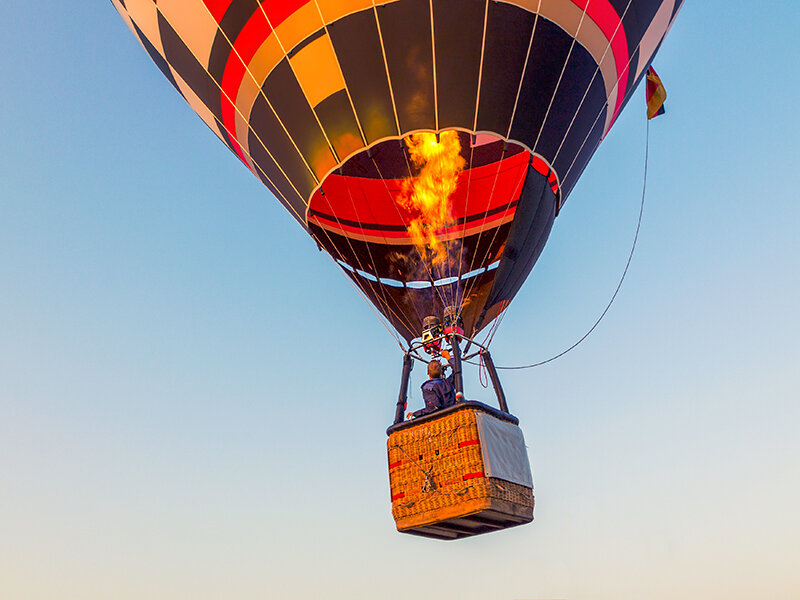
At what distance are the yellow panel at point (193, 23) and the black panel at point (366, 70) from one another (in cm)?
100

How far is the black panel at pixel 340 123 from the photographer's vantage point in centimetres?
407

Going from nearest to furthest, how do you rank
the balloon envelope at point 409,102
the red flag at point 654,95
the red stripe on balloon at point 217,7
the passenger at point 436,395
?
the passenger at point 436,395, the balloon envelope at point 409,102, the red stripe on balloon at point 217,7, the red flag at point 654,95

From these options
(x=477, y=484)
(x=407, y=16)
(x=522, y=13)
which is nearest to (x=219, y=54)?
(x=407, y=16)

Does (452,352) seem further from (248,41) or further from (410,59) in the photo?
(248,41)

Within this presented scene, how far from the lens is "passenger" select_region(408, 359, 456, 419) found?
150 inches

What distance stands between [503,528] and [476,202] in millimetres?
2612

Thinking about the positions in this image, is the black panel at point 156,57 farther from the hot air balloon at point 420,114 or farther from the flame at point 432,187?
the flame at point 432,187

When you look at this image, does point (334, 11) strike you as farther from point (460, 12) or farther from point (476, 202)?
point (476, 202)

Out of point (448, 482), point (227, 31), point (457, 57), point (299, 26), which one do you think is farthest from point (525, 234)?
point (227, 31)

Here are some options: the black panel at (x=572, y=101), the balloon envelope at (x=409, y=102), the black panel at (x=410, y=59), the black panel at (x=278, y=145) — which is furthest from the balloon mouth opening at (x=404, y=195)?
the black panel at (x=410, y=59)

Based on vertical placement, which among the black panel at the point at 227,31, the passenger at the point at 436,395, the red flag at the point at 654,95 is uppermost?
the red flag at the point at 654,95

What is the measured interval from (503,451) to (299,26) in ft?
8.94

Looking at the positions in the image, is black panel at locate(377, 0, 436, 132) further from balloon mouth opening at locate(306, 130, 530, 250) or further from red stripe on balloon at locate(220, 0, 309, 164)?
balloon mouth opening at locate(306, 130, 530, 250)

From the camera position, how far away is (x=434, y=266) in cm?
540
